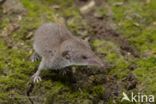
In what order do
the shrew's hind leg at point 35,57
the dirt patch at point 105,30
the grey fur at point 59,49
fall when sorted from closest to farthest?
1. the grey fur at point 59,49
2. the shrew's hind leg at point 35,57
3. the dirt patch at point 105,30

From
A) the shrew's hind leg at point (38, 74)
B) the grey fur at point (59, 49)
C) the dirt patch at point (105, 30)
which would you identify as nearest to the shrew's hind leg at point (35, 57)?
the grey fur at point (59, 49)

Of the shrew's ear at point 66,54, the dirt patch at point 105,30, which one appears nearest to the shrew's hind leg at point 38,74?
the shrew's ear at point 66,54

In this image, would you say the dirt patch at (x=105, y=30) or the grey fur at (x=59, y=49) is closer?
the grey fur at (x=59, y=49)

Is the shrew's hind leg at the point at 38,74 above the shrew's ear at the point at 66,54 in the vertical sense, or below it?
below

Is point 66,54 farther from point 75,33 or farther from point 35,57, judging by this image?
point 75,33

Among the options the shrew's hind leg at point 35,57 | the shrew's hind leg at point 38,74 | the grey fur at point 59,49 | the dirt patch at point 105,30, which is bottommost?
the dirt patch at point 105,30

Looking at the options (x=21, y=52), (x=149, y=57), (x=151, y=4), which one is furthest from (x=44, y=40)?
(x=151, y=4)

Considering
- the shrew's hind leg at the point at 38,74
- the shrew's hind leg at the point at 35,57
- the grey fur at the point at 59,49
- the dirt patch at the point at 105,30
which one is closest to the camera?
the grey fur at the point at 59,49

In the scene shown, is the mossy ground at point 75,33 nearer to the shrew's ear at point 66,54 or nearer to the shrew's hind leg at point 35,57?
the shrew's hind leg at point 35,57
